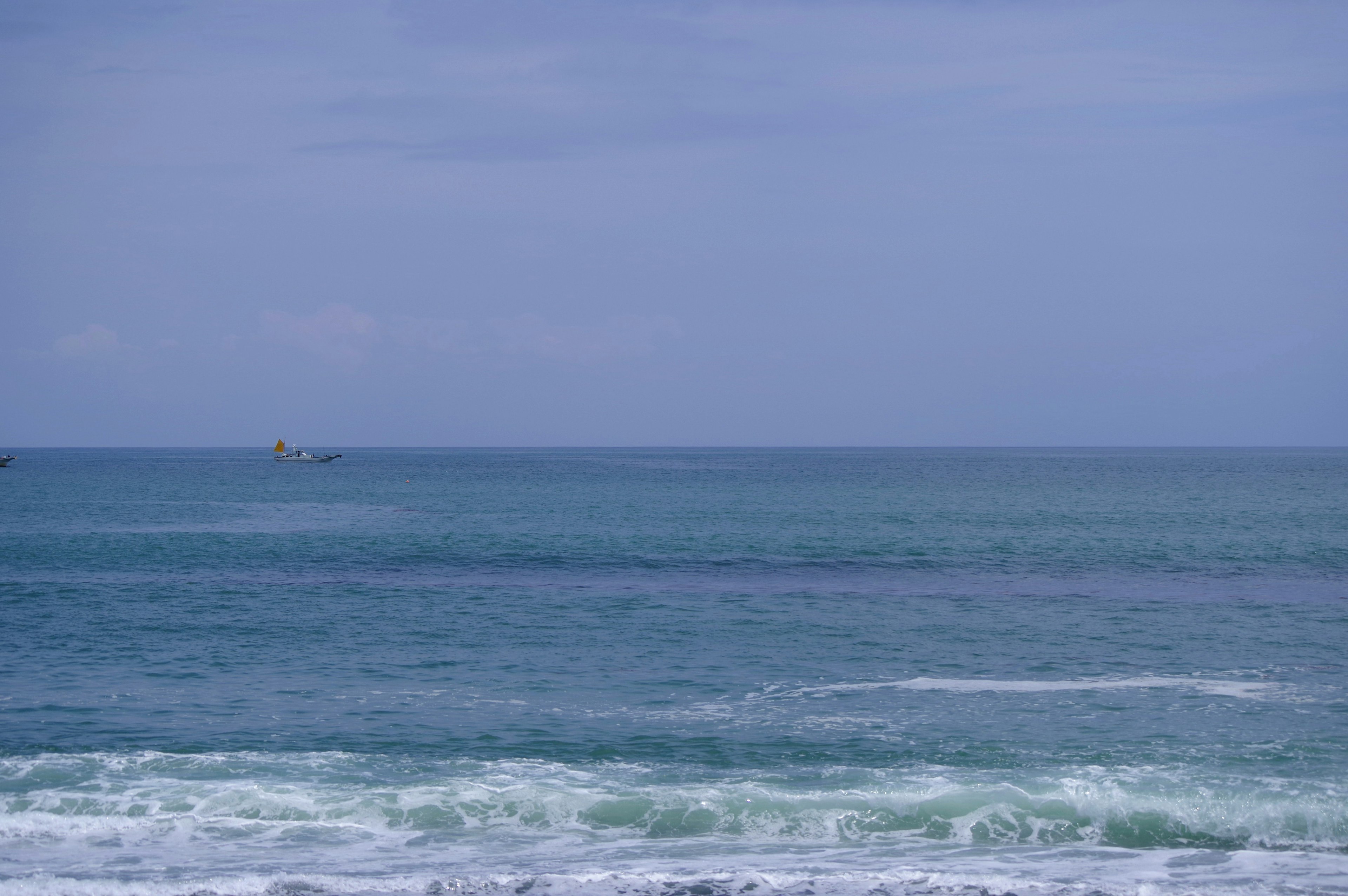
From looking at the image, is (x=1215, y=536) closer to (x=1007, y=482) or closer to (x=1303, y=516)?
(x=1303, y=516)

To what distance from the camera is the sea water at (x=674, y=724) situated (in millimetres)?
12469

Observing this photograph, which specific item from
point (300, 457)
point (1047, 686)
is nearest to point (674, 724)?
point (1047, 686)

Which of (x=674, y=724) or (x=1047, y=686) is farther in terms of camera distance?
(x=1047, y=686)

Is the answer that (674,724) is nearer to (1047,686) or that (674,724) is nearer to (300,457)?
(1047,686)

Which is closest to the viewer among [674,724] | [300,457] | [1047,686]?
[674,724]

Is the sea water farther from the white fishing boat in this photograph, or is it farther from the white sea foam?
the white fishing boat

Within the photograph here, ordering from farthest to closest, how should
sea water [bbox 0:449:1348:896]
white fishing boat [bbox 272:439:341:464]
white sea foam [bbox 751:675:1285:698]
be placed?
white fishing boat [bbox 272:439:341:464] < white sea foam [bbox 751:675:1285:698] < sea water [bbox 0:449:1348:896]

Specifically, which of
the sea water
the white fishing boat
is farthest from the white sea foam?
the white fishing boat

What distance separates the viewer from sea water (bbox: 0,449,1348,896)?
1247 cm

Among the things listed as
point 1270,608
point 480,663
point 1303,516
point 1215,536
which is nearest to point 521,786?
point 480,663

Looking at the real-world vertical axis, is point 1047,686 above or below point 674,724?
above

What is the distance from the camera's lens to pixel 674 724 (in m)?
18.0

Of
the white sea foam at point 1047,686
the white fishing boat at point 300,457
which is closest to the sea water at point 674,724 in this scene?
the white sea foam at point 1047,686

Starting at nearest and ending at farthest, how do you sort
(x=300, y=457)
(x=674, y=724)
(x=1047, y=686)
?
(x=674, y=724) → (x=1047, y=686) → (x=300, y=457)
